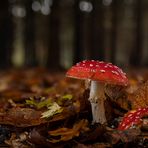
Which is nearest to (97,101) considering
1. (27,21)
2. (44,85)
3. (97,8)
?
(44,85)

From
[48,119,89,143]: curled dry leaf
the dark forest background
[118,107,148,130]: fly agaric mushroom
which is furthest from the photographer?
the dark forest background

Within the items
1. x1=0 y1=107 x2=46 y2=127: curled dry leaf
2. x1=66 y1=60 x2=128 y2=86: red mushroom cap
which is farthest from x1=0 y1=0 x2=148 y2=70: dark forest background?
x1=66 y1=60 x2=128 y2=86: red mushroom cap

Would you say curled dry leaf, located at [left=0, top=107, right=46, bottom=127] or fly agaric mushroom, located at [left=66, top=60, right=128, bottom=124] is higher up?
fly agaric mushroom, located at [left=66, top=60, right=128, bottom=124]

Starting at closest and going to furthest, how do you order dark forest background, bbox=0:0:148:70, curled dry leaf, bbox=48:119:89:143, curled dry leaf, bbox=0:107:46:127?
curled dry leaf, bbox=48:119:89:143
curled dry leaf, bbox=0:107:46:127
dark forest background, bbox=0:0:148:70

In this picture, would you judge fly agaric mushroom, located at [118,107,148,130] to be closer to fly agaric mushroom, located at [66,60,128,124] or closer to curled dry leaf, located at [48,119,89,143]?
fly agaric mushroom, located at [66,60,128,124]

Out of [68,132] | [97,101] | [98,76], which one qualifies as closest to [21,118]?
[68,132]

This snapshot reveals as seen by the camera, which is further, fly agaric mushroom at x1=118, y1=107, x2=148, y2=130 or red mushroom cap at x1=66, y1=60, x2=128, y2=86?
fly agaric mushroom at x1=118, y1=107, x2=148, y2=130

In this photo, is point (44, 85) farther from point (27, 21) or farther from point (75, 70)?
point (27, 21)
